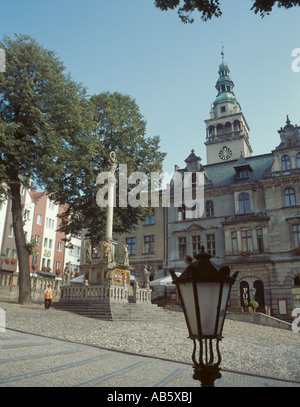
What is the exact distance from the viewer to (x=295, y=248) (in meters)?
32.9

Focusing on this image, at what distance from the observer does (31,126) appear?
21.3m

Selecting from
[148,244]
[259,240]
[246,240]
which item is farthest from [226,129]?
[259,240]

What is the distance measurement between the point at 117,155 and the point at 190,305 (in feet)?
81.1

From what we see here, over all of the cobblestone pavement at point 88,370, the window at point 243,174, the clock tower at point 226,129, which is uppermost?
the clock tower at point 226,129

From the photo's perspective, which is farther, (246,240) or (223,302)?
(246,240)

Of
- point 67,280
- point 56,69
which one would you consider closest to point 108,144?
point 56,69

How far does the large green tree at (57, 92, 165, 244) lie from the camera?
26.7m

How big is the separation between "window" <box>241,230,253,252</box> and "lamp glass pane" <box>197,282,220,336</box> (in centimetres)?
3365

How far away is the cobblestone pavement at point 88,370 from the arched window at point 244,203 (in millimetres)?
29062

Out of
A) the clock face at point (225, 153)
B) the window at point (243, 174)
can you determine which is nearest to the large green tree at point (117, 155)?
the window at point (243, 174)

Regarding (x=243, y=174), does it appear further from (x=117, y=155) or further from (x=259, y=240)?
(x=117, y=155)

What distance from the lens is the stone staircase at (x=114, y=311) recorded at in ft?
59.4

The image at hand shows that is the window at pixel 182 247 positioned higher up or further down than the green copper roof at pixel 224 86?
further down

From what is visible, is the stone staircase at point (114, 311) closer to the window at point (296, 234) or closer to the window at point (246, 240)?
the window at point (246, 240)
